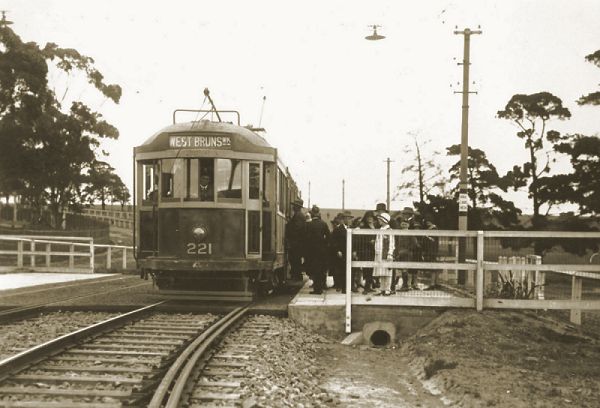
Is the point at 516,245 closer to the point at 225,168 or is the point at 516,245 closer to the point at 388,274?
the point at 388,274

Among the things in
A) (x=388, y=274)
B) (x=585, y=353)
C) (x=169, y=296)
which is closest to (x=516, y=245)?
(x=388, y=274)

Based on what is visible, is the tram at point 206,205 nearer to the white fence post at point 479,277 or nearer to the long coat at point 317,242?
the long coat at point 317,242

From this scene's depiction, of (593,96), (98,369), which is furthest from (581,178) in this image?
(98,369)

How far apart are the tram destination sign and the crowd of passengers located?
208cm

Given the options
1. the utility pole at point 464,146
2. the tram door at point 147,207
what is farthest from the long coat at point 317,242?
the utility pole at point 464,146

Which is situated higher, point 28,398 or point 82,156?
point 82,156

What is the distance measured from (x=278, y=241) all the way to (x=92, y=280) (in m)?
7.76

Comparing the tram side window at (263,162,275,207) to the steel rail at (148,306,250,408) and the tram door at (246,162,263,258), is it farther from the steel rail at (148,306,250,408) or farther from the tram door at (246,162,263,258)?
the steel rail at (148,306,250,408)

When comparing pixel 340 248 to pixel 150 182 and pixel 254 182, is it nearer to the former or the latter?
pixel 254 182

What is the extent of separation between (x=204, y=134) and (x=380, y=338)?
4.63 metres

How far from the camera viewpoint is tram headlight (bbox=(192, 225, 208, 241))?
1265 centimetres

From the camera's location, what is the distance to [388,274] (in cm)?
1198

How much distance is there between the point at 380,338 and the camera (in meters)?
11.4

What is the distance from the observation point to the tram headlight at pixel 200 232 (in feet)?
41.5
